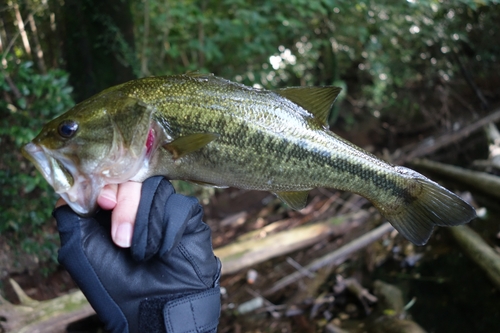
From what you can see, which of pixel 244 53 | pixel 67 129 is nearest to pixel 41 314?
pixel 67 129

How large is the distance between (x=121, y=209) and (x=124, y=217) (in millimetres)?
38

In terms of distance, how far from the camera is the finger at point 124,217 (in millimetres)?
1630

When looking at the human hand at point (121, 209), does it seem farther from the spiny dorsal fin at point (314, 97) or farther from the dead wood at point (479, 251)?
the dead wood at point (479, 251)

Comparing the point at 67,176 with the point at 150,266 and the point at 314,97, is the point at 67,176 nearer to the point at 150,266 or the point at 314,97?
the point at 150,266

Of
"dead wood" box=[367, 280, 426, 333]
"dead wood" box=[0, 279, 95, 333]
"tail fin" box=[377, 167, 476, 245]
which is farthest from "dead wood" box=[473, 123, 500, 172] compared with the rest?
"dead wood" box=[0, 279, 95, 333]

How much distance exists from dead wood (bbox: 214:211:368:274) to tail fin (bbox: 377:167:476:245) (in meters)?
2.85

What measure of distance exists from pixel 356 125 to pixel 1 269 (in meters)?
8.23

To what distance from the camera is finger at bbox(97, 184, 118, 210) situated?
164 centimetres

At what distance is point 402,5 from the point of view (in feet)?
20.9

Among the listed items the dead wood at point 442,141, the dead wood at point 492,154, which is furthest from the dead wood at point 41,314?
the dead wood at point 442,141

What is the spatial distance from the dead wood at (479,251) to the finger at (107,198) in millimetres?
Result: 4152

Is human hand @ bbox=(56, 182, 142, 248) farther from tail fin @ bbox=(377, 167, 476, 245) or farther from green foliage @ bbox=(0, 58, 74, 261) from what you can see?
green foliage @ bbox=(0, 58, 74, 261)

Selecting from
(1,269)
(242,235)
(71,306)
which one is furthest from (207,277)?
(242,235)

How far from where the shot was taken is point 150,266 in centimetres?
182
